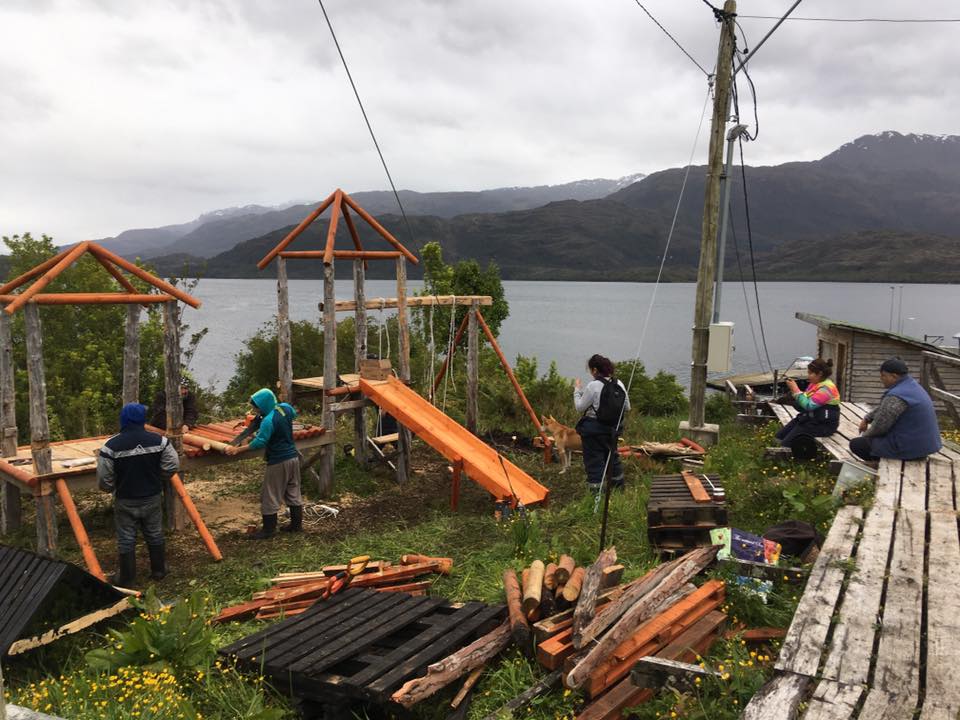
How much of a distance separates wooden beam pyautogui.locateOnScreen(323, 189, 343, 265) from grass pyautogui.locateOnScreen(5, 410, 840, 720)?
12.8ft

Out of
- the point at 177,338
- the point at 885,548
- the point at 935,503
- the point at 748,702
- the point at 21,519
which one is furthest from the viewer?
the point at 21,519

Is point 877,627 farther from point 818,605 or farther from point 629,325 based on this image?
point 629,325

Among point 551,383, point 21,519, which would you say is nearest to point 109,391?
point 21,519

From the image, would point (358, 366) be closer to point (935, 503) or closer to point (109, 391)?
point (935, 503)

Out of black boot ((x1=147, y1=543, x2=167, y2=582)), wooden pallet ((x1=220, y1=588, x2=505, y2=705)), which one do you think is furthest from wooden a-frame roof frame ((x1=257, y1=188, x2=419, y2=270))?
wooden pallet ((x1=220, y1=588, x2=505, y2=705))

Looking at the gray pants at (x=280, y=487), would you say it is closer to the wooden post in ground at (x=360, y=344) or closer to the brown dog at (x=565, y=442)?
the wooden post in ground at (x=360, y=344)

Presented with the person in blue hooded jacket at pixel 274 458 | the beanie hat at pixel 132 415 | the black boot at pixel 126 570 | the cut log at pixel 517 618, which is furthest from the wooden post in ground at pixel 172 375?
the cut log at pixel 517 618


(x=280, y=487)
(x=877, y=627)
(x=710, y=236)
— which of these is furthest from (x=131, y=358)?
(x=710, y=236)

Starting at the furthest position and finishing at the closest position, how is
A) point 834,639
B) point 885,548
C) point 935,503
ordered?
point 935,503 < point 885,548 < point 834,639

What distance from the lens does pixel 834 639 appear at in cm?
451

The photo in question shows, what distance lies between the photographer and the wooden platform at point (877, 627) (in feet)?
12.7

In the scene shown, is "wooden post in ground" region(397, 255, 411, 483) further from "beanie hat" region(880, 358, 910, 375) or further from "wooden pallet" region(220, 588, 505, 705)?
"beanie hat" region(880, 358, 910, 375)

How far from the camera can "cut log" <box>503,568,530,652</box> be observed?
541cm

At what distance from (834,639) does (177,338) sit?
27.8 feet
